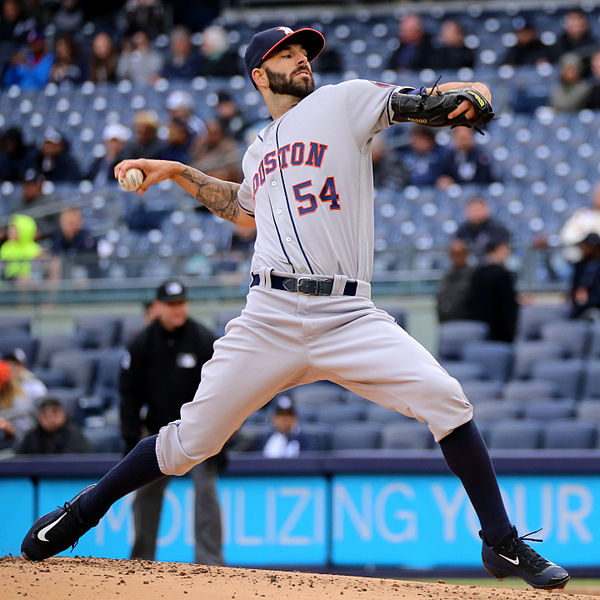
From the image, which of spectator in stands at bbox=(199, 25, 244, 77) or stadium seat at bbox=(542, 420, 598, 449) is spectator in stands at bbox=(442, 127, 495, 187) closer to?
stadium seat at bbox=(542, 420, 598, 449)

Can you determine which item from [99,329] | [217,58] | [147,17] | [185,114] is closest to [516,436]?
[99,329]

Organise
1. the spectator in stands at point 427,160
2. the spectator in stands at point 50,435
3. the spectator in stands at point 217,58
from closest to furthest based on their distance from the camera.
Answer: the spectator in stands at point 50,435 < the spectator in stands at point 427,160 < the spectator in stands at point 217,58

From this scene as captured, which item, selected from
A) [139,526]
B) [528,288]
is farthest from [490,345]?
[139,526]

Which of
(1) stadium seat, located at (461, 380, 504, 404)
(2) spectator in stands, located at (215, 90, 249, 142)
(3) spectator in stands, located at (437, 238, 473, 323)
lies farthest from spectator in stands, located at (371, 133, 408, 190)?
(1) stadium seat, located at (461, 380, 504, 404)

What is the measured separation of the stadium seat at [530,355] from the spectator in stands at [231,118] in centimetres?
469

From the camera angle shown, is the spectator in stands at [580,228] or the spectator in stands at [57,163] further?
the spectator in stands at [57,163]

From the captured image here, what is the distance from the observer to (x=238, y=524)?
21.6 feet

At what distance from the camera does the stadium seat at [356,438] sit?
24.4 feet

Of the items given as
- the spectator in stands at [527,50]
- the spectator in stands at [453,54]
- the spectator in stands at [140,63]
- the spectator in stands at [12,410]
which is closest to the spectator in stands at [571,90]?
the spectator in stands at [527,50]

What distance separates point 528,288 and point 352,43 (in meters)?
6.73

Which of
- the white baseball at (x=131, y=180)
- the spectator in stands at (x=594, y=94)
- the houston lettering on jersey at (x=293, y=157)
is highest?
the spectator in stands at (x=594, y=94)

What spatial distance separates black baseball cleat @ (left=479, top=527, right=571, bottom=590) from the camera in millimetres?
3412

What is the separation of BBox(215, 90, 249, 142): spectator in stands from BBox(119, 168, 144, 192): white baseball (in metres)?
8.37

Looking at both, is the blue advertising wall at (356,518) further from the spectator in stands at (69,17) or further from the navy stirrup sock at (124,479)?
the spectator in stands at (69,17)
